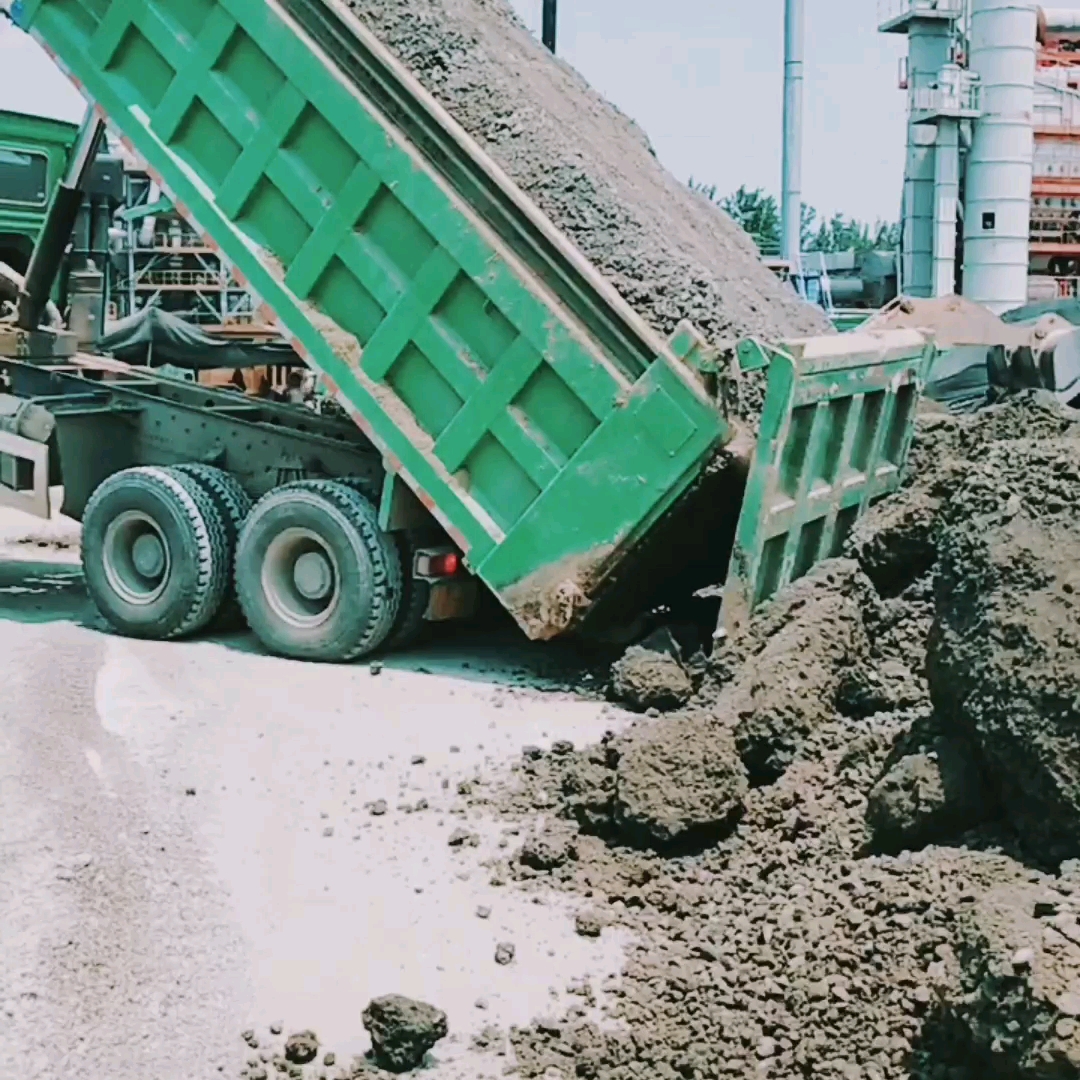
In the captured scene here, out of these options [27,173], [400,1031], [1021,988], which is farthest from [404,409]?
[1021,988]

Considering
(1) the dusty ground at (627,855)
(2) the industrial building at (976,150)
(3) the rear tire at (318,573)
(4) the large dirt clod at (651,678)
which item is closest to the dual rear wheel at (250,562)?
(3) the rear tire at (318,573)

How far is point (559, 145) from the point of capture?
24.0 feet

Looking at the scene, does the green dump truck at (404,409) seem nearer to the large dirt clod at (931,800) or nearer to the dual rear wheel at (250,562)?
the dual rear wheel at (250,562)

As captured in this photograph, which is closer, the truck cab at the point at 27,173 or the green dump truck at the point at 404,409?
the green dump truck at the point at 404,409

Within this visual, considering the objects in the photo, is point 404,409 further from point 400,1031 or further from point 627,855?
point 400,1031

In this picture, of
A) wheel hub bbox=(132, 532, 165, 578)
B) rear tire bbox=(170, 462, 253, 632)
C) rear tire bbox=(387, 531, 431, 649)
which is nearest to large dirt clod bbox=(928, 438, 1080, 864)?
rear tire bbox=(387, 531, 431, 649)

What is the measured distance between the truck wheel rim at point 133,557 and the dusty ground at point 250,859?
43 centimetres

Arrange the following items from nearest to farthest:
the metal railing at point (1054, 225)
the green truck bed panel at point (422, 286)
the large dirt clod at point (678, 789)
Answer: the large dirt clod at point (678, 789) → the green truck bed panel at point (422, 286) → the metal railing at point (1054, 225)

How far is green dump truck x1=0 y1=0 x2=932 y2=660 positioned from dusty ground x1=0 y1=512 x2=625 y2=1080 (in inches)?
19.4

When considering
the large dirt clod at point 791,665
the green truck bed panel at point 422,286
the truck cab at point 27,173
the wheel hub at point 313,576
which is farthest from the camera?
the truck cab at point 27,173

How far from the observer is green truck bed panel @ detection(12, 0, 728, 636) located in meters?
6.56

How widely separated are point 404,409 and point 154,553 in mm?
1591

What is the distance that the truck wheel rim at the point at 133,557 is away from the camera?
7.91m

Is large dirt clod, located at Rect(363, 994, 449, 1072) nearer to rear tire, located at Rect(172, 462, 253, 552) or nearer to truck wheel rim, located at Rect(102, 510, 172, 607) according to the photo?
rear tire, located at Rect(172, 462, 253, 552)
